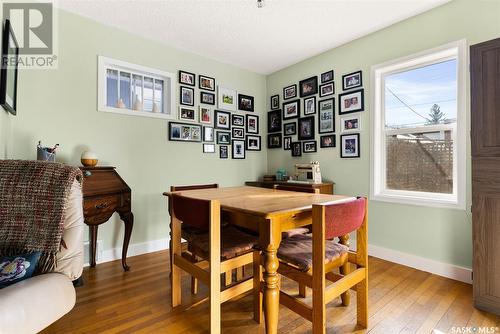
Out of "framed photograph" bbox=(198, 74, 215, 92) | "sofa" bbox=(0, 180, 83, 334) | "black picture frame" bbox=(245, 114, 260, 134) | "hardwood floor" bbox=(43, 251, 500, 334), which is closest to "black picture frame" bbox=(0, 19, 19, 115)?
"sofa" bbox=(0, 180, 83, 334)

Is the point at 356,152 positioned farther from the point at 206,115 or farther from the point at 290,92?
the point at 206,115

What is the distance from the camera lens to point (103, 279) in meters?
2.23

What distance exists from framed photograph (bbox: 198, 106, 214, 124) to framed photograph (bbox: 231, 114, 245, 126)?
354 millimetres

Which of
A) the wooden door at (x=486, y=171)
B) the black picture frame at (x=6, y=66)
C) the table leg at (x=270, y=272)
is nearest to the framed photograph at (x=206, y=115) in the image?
the black picture frame at (x=6, y=66)

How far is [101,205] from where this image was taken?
2.24m

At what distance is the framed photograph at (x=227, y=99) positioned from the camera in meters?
3.56

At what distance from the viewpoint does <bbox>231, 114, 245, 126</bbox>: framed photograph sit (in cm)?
371

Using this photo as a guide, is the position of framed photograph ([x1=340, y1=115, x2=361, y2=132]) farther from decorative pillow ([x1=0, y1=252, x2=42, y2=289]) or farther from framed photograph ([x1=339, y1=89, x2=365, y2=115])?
decorative pillow ([x1=0, y1=252, x2=42, y2=289])

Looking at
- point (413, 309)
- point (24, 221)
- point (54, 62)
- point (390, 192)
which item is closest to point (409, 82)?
point (390, 192)

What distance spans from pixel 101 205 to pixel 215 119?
5.94 ft

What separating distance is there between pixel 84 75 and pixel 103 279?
6.46 feet

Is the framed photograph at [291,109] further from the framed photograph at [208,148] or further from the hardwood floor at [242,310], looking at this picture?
the hardwood floor at [242,310]

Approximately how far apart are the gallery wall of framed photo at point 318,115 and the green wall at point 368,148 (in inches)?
2.8

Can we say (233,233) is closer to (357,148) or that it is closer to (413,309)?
(413,309)
